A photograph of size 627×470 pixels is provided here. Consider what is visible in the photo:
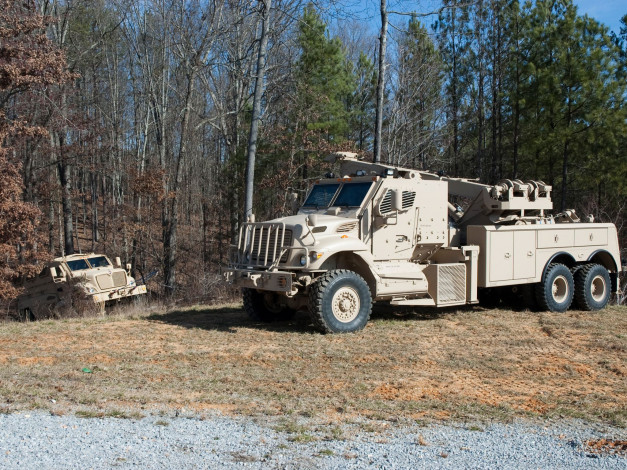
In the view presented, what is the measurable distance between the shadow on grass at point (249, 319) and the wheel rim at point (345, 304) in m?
0.61

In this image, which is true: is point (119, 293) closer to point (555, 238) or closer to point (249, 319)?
point (249, 319)

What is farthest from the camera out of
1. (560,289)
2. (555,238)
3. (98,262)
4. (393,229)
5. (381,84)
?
(98,262)

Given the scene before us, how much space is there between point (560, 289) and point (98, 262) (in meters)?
13.5

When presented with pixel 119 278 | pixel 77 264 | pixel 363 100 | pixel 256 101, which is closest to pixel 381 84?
pixel 256 101

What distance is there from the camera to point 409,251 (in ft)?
36.9

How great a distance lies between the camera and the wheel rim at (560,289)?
1306 centimetres

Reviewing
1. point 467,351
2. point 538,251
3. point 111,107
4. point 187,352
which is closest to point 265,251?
point 187,352

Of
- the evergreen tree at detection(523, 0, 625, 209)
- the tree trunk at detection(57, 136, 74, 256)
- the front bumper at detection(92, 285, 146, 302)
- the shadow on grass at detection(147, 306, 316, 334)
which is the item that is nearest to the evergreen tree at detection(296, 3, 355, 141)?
the evergreen tree at detection(523, 0, 625, 209)

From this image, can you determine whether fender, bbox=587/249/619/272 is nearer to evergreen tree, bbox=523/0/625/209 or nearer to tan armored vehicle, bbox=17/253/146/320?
evergreen tree, bbox=523/0/625/209

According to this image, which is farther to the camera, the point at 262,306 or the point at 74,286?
the point at 74,286

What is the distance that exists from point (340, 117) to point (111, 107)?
1546 centimetres

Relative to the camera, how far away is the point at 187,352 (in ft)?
29.2

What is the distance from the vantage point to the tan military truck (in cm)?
1015

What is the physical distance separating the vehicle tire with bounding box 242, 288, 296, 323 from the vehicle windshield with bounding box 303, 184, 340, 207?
175 centimetres
